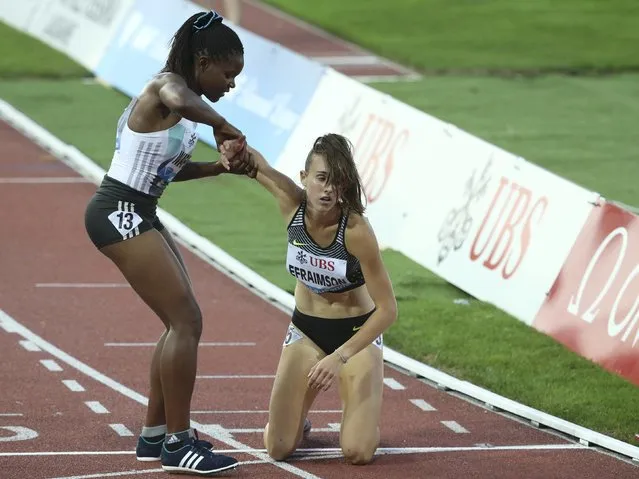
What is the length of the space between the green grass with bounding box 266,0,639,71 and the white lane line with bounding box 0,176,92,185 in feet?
27.4

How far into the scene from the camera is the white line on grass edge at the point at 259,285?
898cm

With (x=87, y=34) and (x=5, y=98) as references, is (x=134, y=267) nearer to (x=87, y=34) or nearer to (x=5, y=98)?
(x=5, y=98)

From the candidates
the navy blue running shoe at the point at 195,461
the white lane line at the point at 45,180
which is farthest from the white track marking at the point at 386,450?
the white lane line at the point at 45,180

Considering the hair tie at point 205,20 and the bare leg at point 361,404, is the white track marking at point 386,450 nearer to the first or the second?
the bare leg at point 361,404

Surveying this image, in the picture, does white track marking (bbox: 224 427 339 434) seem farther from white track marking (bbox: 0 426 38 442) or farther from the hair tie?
the hair tie

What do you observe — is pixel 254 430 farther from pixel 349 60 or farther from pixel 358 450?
pixel 349 60

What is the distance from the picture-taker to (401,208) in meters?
13.8

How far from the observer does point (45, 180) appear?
646 inches

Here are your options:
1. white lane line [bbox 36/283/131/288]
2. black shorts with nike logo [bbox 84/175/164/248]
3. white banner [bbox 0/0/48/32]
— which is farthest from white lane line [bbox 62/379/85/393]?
white banner [bbox 0/0/48/32]

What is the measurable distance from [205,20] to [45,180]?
9.03 meters

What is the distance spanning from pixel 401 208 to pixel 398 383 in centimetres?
384

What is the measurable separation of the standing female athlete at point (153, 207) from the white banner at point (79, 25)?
12998mm

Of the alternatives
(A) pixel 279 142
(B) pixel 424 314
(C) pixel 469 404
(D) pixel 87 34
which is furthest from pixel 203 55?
Result: (D) pixel 87 34

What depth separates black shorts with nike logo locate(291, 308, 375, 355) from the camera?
838cm
